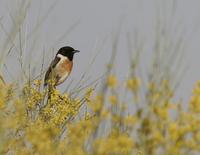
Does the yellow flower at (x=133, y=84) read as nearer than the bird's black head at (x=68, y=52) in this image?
Yes

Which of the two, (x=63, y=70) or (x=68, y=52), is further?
(x=68, y=52)

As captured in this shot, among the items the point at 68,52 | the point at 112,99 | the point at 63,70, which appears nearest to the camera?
the point at 112,99

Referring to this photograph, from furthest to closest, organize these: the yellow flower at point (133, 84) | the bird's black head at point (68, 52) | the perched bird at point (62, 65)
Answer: the bird's black head at point (68, 52) → the perched bird at point (62, 65) → the yellow flower at point (133, 84)

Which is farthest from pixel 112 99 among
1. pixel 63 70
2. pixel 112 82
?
pixel 63 70

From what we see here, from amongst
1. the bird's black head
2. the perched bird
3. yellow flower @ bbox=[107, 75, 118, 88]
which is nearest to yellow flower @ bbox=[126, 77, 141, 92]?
yellow flower @ bbox=[107, 75, 118, 88]

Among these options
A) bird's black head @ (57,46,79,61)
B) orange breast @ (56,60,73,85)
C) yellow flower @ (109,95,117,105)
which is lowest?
yellow flower @ (109,95,117,105)

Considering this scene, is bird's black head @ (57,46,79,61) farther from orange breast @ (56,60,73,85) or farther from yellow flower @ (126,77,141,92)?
yellow flower @ (126,77,141,92)

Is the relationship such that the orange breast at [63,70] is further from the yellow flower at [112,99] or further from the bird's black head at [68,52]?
the yellow flower at [112,99]

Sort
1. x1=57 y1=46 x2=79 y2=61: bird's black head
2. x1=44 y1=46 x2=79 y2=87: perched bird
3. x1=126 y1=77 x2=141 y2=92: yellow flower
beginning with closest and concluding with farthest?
x1=126 y1=77 x2=141 y2=92: yellow flower → x1=44 y1=46 x2=79 y2=87: perched bird → x1=57 y1=46 x2=79 y2=61: bird's black head

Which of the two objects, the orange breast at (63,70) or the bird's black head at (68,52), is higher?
the bird's black head at (68,52)

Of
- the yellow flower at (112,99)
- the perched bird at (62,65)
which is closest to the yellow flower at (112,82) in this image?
the yellow flower at (112,99)

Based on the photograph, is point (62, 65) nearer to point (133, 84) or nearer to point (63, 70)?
point (63, 70)

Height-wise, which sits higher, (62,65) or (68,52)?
(68,52)

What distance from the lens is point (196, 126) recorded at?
236 cm
